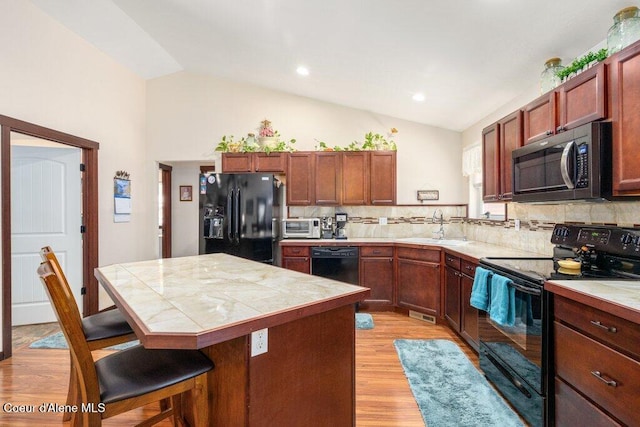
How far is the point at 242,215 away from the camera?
398cm

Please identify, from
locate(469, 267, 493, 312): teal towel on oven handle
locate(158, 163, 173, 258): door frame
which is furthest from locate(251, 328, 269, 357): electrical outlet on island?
locate(158, 163, 173, 258): door frame

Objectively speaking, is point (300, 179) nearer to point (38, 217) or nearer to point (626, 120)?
point (38, 217)

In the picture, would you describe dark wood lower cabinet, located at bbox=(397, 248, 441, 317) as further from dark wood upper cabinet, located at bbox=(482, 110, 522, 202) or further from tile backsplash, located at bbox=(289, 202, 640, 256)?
dark wood upper cabinet, located at bbox=(482, 110, 522, 202)

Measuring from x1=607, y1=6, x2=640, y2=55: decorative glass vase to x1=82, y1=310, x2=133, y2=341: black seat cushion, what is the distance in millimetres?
3136

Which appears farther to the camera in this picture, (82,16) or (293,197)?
(293,197)

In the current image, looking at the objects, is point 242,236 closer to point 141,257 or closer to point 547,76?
point 141,257

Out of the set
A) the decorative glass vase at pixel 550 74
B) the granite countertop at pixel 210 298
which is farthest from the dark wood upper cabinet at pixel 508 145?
the granite countertop at pixel 210 298

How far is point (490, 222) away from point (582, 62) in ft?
6.68

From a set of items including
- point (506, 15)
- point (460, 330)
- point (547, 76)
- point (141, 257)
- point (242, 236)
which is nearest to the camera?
point (506, 15)

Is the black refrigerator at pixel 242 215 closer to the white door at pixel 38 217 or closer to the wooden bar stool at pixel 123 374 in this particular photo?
the white door at pixel 38 217

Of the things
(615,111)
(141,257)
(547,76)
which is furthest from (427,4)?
(141,257)

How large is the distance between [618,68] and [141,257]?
5404mm

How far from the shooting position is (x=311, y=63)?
345 cm

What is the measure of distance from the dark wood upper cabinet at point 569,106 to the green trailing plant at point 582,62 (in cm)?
10
